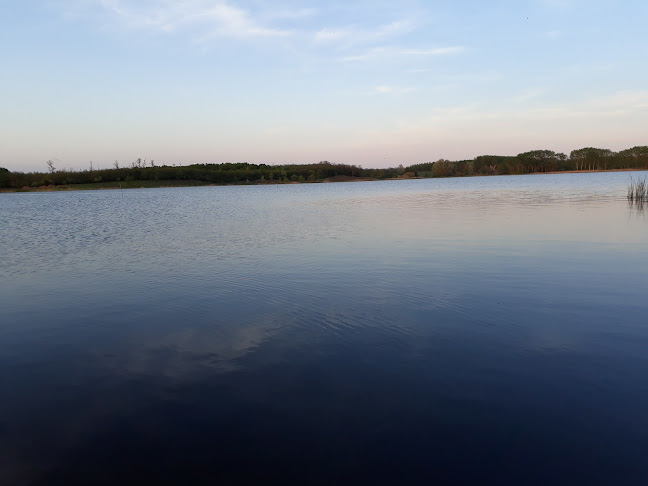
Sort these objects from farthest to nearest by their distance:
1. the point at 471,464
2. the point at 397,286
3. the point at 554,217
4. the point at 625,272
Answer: the point at 554,217 < the point at 625,272 < the point at 397,286 < the point at 471,464

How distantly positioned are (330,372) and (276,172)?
523 feet

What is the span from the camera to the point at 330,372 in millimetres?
7039

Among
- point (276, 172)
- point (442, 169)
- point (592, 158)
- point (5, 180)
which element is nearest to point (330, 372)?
point (5, 180)

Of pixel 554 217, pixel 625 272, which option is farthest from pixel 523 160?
pixel 625 272

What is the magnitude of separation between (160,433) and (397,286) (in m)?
7.90

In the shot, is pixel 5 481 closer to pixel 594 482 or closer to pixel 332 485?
pixel 332 485

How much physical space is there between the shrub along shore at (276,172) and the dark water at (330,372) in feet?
408

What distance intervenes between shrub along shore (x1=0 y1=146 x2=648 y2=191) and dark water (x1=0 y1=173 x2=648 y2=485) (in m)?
124

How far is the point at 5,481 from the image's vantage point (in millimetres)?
4676

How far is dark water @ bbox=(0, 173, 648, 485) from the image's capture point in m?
4.91

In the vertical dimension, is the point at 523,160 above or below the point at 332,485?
above

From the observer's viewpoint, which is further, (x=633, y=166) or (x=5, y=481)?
(x=633, y=166)

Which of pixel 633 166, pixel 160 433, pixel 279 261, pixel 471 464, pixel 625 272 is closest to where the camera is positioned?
pixel 471 464

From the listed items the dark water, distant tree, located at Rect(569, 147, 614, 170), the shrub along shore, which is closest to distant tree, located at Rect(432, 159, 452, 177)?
the shrub along shore
